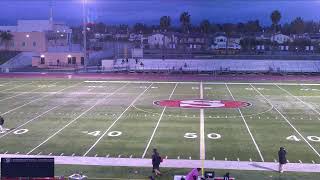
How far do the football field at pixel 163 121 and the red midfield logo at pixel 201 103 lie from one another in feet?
0.24

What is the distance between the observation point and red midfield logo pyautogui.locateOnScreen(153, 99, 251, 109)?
3709 centimetres

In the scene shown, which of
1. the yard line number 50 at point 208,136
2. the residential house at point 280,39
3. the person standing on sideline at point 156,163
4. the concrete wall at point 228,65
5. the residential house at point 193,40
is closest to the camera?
the person standing on sideline at point 156,163

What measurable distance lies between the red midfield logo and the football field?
0.24 ft

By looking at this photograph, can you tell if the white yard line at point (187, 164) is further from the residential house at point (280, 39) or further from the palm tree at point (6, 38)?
the residential house at point (280, 39)

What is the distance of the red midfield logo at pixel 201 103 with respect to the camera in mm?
37094

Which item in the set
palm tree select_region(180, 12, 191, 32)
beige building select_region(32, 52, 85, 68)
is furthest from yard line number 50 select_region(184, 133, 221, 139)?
palm tree select_region(180, 12, 191, 32)

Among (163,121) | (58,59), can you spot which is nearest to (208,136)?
(163,121)

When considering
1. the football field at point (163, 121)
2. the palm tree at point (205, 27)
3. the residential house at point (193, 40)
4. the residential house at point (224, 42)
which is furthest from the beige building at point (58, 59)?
the palm tree at point (205, 27)

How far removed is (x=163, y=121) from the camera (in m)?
31.0

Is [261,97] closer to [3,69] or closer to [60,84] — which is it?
[60,84]

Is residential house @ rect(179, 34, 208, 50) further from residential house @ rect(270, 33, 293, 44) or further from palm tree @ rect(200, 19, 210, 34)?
residential house @ rect(270, 33, 293, 44)

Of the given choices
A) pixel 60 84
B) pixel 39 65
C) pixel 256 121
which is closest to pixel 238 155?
pixel 256 121

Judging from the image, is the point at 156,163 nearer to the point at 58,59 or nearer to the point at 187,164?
the point at 187,164

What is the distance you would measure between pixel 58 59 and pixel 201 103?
44659mm
